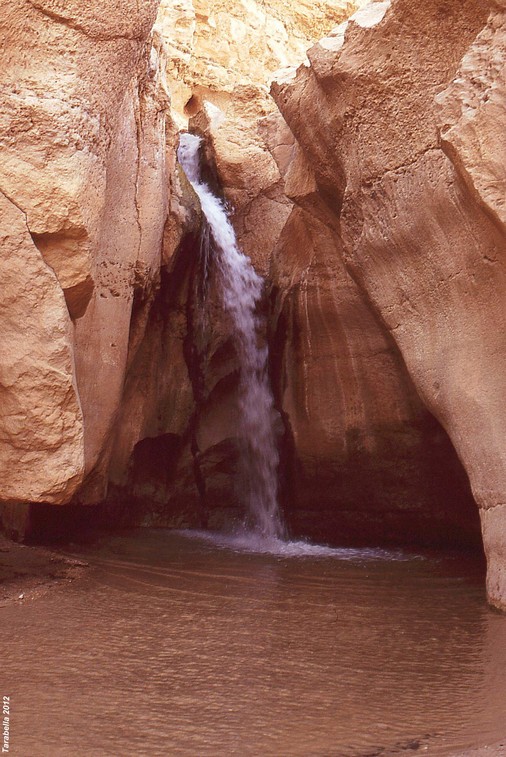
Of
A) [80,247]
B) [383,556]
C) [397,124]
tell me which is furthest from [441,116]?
[383,556]

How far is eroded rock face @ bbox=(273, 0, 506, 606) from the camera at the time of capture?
14.1ft

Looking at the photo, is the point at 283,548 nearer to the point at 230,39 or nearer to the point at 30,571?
the point at 30,571

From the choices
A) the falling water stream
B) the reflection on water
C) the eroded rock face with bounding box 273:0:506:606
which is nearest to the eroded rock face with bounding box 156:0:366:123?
the eroded rock face with bounding box 273:0:506:606

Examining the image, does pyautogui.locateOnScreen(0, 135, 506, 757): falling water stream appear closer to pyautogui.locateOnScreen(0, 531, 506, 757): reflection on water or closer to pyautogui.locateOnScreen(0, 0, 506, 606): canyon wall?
pyautogui.locateOnScreen(0, 531, 506, 757): reflection on water

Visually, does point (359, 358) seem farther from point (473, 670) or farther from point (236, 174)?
point (473, 670)

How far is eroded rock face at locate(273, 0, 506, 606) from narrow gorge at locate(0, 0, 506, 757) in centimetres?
2

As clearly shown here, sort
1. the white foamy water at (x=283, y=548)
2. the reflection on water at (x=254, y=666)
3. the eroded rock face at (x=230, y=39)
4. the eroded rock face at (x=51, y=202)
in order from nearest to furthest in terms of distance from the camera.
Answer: the reflection on water at (x=254, y=666) < the eroded rock face at (x=51, y=202) < the white foamy water at (x=283, y=548) < the eroded rock face at (x=230, y=39)

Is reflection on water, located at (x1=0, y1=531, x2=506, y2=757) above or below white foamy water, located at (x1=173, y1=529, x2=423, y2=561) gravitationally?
below

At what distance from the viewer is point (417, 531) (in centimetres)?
738

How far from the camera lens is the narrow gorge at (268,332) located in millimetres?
4398

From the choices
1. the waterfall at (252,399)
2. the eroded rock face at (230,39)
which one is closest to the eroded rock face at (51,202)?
the waterfall at (252,399)

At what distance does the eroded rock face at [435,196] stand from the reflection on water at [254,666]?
2.90 ft

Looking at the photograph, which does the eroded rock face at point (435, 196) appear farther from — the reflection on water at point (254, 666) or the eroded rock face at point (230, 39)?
the eroded rock face at point (230, 39)

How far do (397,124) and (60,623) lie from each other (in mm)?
3581
